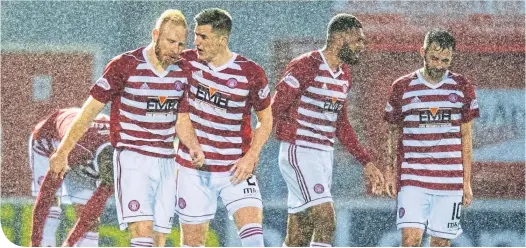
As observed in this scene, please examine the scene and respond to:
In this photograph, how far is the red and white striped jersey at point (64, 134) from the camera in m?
4.49

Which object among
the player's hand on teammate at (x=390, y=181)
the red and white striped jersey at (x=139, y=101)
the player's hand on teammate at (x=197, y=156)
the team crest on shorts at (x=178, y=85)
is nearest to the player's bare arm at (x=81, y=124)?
the red and white striped jersey at (x=139, y=101)

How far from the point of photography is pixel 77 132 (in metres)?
3.95

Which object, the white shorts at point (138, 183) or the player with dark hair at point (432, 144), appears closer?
the white shorts at point (138, 183)

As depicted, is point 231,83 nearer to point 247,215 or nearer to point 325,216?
point 247,215

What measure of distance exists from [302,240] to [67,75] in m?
1.38

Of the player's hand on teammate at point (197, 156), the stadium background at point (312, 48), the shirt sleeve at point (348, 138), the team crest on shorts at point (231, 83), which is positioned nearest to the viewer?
the player's hand on teammate at point (197, 156)

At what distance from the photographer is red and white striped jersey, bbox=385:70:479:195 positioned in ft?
14.2

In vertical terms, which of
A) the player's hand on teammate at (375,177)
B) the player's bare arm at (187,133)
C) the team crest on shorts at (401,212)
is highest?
the player's bare arm at (187,133)

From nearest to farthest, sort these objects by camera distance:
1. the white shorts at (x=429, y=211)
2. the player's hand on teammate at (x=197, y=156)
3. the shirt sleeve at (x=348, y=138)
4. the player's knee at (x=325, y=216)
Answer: the player's hand on teammate at (x=197, y=156) → the player's knee at (x=325, y=216) → the shirt sleeve at (x=348, y=138) → the white shorts at (x=429, y=211)

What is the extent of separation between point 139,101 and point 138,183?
280 mm

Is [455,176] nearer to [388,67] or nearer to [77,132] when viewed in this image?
[388,67]

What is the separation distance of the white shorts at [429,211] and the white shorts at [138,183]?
0.97m

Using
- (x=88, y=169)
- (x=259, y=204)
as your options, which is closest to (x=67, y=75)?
(x=88, y=169)

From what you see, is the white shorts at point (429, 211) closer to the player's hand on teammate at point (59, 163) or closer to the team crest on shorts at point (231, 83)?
the team crest on shorts at point (231, 83)
